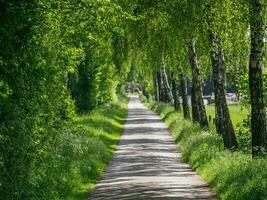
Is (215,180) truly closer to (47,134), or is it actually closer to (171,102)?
(47,134)

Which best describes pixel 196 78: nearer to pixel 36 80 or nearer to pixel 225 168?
pixel 225 168

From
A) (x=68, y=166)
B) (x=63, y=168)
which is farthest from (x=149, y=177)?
(x=63, y=168)

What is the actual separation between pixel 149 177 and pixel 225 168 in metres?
3.37

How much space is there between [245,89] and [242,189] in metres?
10.0

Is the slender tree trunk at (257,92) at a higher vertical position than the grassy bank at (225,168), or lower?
higher

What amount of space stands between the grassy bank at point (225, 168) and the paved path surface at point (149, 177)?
38 centimetres

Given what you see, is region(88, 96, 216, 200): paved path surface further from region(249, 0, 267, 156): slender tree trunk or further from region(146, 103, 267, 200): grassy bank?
region(249, 0, 267, 156): slender tree trunk

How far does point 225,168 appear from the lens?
1817 cm

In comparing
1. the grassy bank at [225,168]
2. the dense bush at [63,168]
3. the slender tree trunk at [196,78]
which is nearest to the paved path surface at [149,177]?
the grassy bank at [225,168]

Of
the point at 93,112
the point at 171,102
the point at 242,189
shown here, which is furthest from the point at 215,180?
the point at 171,102

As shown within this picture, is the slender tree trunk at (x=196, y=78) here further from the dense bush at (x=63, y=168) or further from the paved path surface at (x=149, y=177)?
the dense bush at (x=63, y=168)

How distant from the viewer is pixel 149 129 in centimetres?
4462

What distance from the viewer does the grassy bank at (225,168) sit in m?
14.2

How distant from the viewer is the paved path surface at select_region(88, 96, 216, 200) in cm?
1722
